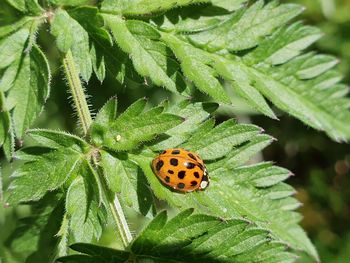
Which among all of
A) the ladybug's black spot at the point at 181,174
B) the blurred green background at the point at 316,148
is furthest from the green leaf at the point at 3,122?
the blurred green background at the point at 316,148

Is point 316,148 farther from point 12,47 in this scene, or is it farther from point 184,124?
point 12,47

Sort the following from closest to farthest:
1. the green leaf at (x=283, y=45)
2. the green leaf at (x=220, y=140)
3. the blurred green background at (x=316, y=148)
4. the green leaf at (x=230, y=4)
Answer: the green leaf at (x=220, y=140)
the green leaf at (x=230, y=4)
the green leaf at (x=283, y=45)
the blurred green background at (x=316, y=148)

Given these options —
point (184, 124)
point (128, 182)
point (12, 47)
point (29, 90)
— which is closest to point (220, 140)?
point (184, 124)

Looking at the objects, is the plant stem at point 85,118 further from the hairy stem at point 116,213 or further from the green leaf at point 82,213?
the green leaf at point 82,213

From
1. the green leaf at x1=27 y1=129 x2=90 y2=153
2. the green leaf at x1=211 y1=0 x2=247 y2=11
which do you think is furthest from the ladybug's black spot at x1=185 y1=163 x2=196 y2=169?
the green leaf at x1=211 y1=0 x2=247 y2=11

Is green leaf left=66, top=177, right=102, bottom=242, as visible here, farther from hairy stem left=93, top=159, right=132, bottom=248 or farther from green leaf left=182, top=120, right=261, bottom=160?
green leaf left=182, top=120, right=261, bottom=160

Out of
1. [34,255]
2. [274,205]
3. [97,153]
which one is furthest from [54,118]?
[274,205]
